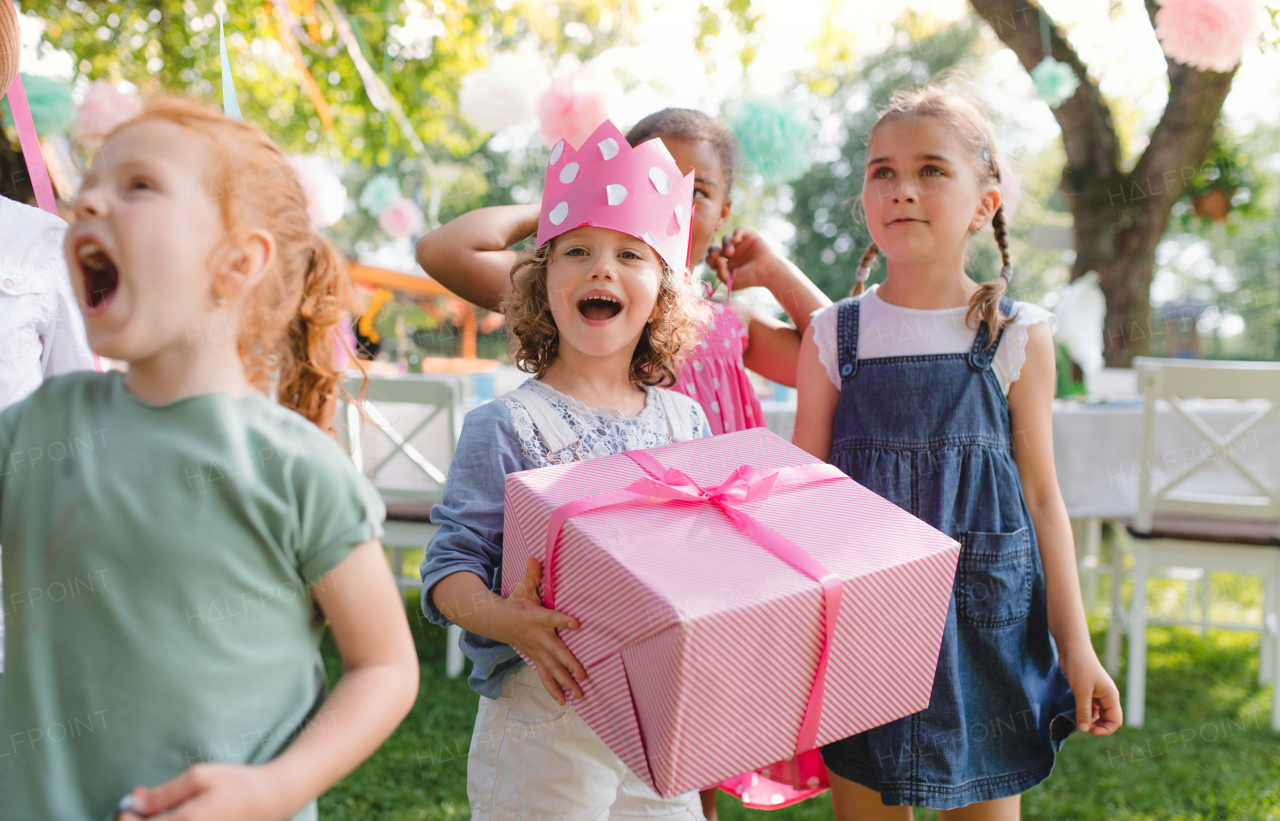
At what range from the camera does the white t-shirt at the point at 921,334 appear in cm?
145

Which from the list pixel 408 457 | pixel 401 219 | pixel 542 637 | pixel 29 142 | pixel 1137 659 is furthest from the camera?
pixel 401 219

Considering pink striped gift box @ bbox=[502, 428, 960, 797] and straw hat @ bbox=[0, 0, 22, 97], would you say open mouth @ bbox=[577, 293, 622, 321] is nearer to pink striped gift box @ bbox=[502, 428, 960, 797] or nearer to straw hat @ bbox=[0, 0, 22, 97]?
pink striped gift box @ bbox=[502, 428, 960, 797]

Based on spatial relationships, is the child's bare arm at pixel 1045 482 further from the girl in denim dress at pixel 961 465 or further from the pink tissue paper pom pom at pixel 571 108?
the pink tissue paper pom pom at pixel 571 108

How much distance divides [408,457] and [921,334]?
253 cm

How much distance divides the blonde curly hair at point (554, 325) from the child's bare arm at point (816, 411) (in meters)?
0.25

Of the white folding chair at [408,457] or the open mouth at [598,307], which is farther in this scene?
the white folding chair at [408,457]

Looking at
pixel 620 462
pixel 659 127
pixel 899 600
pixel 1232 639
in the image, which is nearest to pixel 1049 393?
pixel 899 600

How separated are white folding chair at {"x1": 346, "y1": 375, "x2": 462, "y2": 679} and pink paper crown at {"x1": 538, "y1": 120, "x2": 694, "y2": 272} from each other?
76.8 inches

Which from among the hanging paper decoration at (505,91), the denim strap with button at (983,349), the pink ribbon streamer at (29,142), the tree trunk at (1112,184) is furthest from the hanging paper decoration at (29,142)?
the tree trunk at (1112,184)

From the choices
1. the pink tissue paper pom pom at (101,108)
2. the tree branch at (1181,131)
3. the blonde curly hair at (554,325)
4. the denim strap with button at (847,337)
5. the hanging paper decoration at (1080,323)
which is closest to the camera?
the blonde curly hair at (554,325)

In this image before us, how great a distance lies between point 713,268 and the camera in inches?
75.9

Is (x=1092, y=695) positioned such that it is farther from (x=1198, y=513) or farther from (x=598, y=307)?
(x=1198, y=513)

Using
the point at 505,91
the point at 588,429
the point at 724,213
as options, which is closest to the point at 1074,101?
the point at 505,91

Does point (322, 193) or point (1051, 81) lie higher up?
point (1051, 81)
